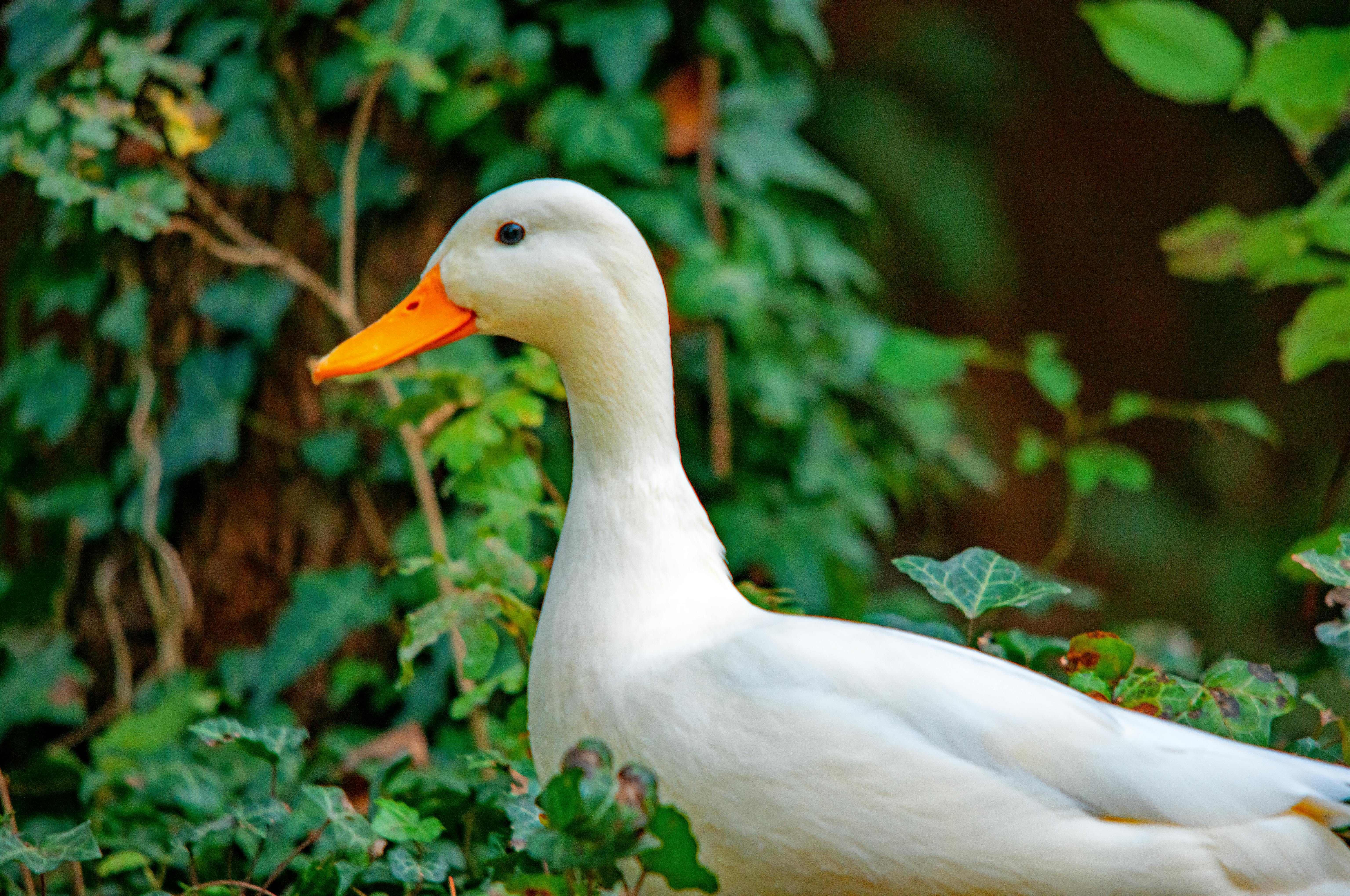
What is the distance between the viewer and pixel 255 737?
57.1 inches

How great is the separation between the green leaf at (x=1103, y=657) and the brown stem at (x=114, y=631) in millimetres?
2023

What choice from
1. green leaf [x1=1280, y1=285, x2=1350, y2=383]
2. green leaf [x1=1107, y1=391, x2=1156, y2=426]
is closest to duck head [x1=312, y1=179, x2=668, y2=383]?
green leaf [x1=1280, y1=285, x2=1350, y2=383]

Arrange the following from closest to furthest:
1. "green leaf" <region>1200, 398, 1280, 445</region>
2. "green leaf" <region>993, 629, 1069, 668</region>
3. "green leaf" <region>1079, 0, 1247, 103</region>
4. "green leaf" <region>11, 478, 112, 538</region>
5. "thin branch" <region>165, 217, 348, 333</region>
A: 1. "green leaf" <region>993, 629, 1069, 668</region>
2. "green leaf" <region>1079, 0, 1247, 103</region>
3. "thin branch" <region>165, 217, 348, 333</region>
4. "green leaf" <region>11, 478, 112, 538</region>
5. "green leaf" <region>1200, 398, 1280, 445</region>

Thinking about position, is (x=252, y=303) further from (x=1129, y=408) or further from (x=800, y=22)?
(x=1129, y=408)

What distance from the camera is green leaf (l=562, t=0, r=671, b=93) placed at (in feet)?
7.93

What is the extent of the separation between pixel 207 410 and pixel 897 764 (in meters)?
1.95

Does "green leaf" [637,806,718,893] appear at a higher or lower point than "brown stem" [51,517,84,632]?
higher

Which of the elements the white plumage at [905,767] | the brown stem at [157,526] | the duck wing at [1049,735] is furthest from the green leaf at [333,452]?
the duck wing at [1049,735]

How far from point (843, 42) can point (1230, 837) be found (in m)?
4.20

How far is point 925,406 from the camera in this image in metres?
3.23

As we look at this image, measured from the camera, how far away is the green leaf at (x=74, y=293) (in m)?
2.55

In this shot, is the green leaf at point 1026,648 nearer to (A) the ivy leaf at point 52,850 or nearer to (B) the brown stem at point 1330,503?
(B) the brown stem at point 1330,503

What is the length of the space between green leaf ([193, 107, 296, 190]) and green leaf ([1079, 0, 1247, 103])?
5.45ft

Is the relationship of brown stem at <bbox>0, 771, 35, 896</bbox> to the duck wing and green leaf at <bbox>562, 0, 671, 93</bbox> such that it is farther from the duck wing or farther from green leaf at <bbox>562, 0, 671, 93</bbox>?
green leaf at <bbox>562, 0, 671, 93</bbox>
